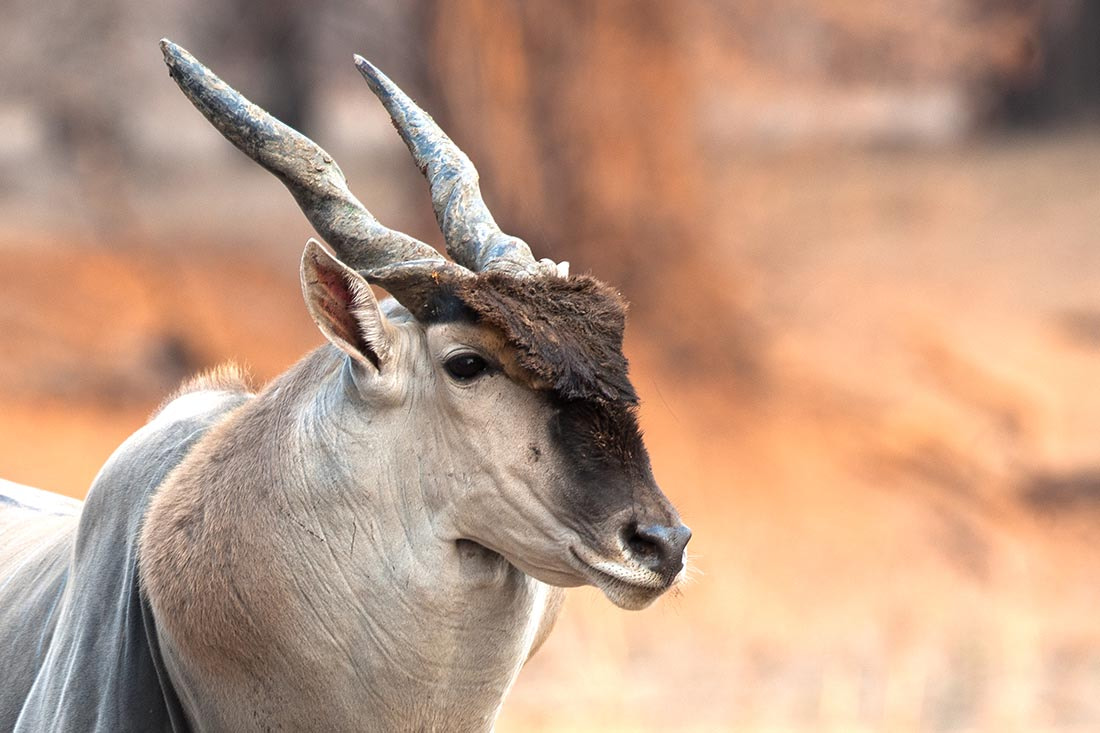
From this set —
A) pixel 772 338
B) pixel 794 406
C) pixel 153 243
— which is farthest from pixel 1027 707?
pixel 153 243

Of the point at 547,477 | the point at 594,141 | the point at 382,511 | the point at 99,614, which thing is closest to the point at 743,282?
the point at 594,141

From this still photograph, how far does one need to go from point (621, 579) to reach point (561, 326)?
592mm

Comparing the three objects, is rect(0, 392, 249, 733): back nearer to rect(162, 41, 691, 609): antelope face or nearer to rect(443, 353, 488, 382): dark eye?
rect(162, 41, 691, 609): antelope face

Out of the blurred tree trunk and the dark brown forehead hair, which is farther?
the blurred tree trunk

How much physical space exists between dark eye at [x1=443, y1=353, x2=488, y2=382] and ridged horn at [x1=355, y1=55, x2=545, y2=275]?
0.24 meters

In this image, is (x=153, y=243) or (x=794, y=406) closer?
(x=794, y=406)

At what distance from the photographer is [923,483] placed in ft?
45.8

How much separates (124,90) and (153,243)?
2482 mm

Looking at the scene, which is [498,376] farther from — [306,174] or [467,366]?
[306,174]

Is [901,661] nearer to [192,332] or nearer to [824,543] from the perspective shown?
[824,543]

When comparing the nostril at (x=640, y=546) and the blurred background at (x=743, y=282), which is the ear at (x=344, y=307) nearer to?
the nostril at (x=640, y=546)

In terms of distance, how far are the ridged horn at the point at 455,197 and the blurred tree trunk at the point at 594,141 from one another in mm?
11187

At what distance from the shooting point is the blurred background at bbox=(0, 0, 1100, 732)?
11.7 metres

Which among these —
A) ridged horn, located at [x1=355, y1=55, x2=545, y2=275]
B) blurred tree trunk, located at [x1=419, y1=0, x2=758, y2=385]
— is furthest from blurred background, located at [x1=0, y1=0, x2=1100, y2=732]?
ridged horn, located at [x1=355, y1=55, x2=545, y2=275]
